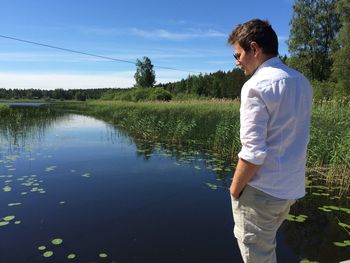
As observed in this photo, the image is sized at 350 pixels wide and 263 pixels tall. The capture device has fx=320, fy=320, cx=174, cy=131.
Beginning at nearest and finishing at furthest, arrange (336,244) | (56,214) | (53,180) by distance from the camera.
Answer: (336,244), (56,214), (53,180)

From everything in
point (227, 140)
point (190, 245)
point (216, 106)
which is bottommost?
point (190, 245)

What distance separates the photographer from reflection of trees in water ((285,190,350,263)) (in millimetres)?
4445

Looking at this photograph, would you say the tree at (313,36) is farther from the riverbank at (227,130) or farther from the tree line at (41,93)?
the tree line at (41,93)

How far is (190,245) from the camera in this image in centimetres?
466

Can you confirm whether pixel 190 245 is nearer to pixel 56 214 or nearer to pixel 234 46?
pixel 56 214

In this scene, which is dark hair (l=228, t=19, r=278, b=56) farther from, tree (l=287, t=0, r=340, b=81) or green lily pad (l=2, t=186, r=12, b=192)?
tree (l=287, t=0, r=340, b=81)

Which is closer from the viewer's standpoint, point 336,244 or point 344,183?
point 336,244

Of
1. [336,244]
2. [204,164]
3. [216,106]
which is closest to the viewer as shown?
[336,244]

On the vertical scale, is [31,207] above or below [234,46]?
below

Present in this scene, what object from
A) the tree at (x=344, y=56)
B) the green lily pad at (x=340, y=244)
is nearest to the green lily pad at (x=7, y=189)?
the green lily pad at (x=340, y=244)

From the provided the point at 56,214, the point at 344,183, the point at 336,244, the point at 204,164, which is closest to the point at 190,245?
the point at 336,244

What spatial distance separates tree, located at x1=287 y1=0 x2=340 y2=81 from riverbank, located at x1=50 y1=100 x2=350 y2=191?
23.3 metres

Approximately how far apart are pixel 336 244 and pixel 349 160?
306 centimetres

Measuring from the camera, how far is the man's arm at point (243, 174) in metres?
1.96
